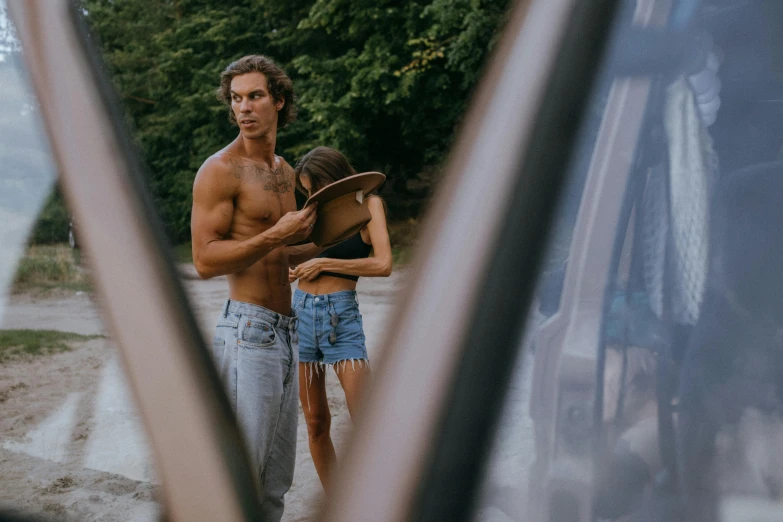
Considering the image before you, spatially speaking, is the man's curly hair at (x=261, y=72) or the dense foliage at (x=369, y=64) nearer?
the man's curly hair at (x=261, y=72)

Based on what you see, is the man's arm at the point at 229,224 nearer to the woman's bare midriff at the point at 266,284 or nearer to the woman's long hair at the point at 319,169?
the woman's bare midriff at the point at 266,284

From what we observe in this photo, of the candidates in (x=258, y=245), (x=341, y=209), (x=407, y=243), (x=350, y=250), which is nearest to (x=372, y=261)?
(x=350, y=250)

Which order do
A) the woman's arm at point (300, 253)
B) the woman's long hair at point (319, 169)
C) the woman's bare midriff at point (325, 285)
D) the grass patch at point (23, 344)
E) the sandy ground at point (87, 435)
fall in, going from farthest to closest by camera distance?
the woman's bare midriff at point (325, 285), the woman's long hair at point (319, 169), the woman's arm at point (300, 253), the grass patch at point (23, 344), the sandy ground at point (87, 435)

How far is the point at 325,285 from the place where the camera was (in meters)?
2.85

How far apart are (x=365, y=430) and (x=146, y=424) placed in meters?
0.13

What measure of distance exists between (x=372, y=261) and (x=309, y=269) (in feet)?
0.88

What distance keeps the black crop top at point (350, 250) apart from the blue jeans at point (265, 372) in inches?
26.4

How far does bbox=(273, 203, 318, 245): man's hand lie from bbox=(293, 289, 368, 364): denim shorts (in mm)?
704

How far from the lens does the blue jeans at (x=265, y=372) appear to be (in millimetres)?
2053

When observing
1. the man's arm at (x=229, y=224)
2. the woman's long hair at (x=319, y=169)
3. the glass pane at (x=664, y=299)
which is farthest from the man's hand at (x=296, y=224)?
the glass pane at (x=664, y=299)

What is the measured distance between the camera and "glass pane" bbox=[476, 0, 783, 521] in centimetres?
42

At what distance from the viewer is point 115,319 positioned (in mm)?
423

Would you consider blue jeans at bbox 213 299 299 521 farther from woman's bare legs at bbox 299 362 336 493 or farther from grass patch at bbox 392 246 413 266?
grass patch at bbox 392 246 413 266

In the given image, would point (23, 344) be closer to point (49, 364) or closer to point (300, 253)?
point (49, 364)
